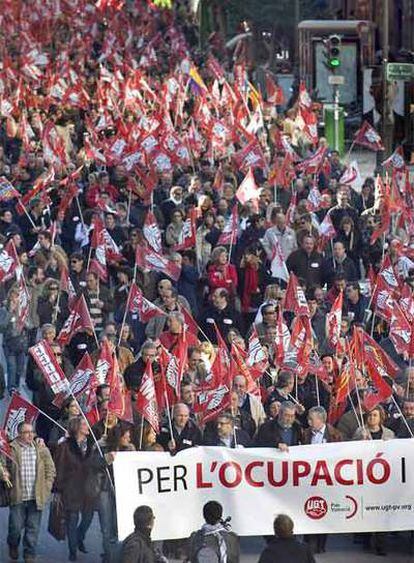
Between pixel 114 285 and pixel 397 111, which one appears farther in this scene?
pixel 397 111

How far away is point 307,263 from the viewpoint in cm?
2227

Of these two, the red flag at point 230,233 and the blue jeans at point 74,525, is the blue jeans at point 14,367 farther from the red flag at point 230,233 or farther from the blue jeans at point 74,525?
the blue jeans at point 74,525

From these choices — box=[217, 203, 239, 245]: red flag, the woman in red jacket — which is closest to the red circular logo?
the woman in red jacket

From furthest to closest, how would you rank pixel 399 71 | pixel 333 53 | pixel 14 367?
pixel 333 53 → pixel 399 71 → pixel 14 367

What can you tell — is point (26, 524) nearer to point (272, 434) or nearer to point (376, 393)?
point (272, 434)

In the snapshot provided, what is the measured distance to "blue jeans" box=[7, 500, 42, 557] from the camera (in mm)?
15180

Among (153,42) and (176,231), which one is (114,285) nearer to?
(176,231)

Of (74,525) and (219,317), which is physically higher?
(74,525)

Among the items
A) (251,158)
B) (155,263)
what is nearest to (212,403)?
(155,263)

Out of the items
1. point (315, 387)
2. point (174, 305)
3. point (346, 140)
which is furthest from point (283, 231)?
point (346, 140)

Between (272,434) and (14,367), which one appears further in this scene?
(14,367)

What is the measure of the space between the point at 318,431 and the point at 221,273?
617cm

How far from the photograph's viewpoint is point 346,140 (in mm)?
47156

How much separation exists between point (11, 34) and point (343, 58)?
11.3 metres
